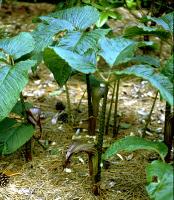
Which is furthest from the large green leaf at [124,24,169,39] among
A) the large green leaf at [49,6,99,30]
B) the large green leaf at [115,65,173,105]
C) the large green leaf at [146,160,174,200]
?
the large green leaf at [146,160,174,200]

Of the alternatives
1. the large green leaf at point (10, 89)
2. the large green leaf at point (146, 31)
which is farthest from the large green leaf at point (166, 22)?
the large green leaf at point (10, 89)

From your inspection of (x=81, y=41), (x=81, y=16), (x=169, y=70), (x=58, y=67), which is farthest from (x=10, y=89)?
(x=169, y=70)

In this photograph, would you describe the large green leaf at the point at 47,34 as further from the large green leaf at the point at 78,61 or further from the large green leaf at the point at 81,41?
the large green leaf at the point at 78,61

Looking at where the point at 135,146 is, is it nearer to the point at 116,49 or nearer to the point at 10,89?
the point at 116,49

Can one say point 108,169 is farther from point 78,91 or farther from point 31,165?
point 78,91

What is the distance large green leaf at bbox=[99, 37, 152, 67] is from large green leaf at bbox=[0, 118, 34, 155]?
497 millimetres

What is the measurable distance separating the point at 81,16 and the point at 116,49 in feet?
1.14

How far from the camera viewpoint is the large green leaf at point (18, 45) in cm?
165

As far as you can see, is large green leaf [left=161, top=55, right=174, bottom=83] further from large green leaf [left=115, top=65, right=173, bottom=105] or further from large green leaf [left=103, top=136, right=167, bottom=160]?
large green leaf [left=103, top=136, right=167, bottom=160]

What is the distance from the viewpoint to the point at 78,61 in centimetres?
140

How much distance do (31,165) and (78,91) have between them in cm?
92

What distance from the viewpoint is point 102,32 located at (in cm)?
167

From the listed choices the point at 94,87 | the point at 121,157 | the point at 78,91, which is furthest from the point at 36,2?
the point at 121,157

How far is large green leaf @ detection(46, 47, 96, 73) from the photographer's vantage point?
1366 millimetres
